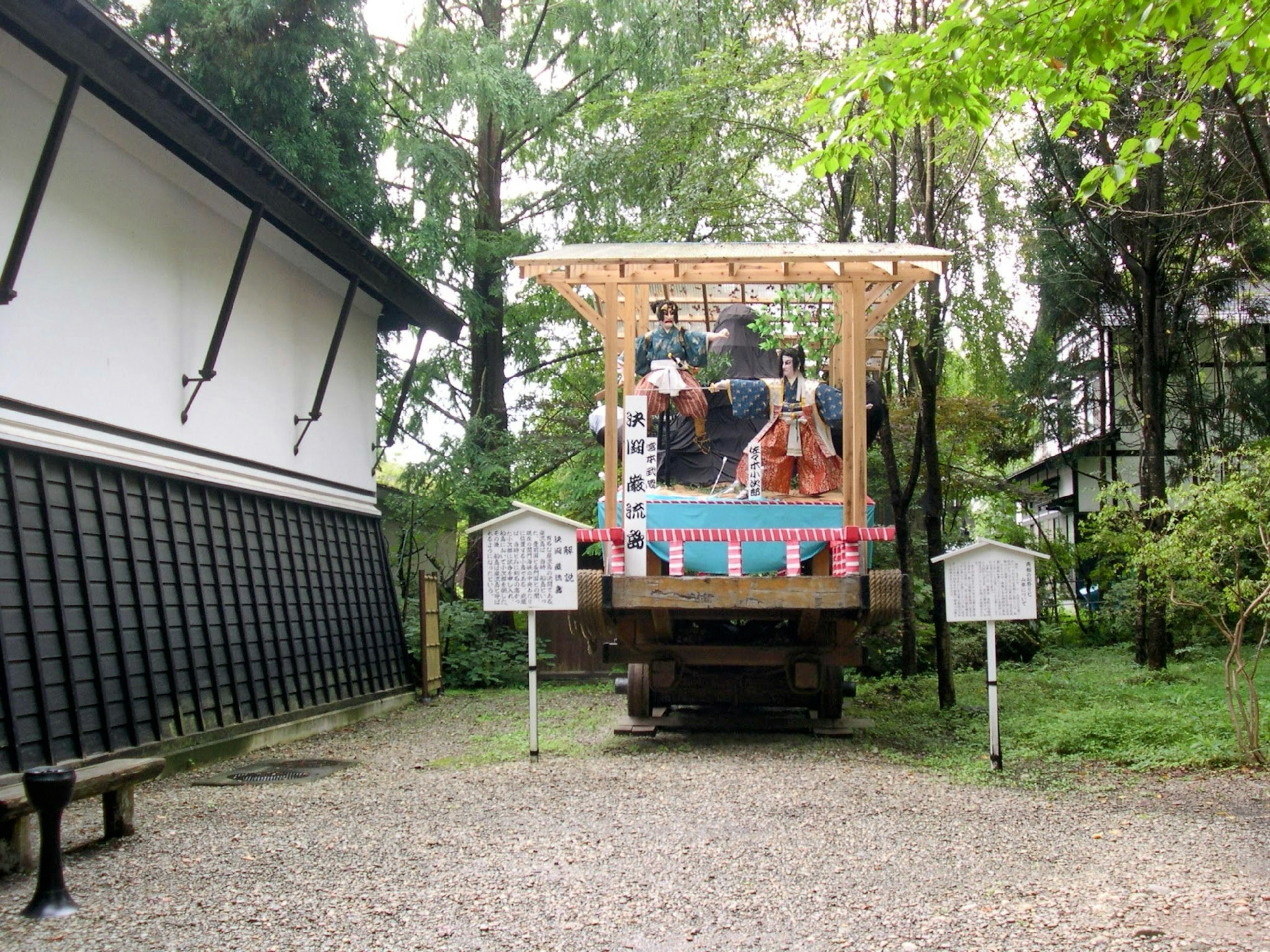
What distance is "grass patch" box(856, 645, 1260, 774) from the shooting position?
8023 mm

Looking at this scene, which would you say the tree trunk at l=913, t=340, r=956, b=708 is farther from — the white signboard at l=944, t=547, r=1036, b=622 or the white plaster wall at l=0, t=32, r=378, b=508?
the white plaster wall at l=0, t=32, r=378, b=508

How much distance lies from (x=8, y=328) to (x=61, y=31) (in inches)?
74.1

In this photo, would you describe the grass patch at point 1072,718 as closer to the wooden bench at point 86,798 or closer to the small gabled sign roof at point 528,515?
the small gabled sign roof at point 528,515

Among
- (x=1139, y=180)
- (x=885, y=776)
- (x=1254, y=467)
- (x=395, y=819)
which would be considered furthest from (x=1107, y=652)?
(x=395, y=819)

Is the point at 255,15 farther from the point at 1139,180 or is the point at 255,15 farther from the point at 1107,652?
the point at 1107,652

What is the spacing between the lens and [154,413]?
888 centimetres

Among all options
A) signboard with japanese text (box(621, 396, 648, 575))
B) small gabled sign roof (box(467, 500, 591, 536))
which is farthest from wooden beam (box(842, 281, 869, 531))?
small gabled sign roof (box(467, 500, 591, 536))

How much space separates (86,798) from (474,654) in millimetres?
10724

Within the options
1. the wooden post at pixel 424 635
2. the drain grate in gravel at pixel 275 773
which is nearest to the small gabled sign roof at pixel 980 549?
the drain grate in gravel at pixel 275 773

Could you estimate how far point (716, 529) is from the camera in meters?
8.25

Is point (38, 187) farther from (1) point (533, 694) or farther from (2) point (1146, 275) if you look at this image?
(2) point (1146, 275)

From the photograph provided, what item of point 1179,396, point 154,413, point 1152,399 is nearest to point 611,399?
point 154,413

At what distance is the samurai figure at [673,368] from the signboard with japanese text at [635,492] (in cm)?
31

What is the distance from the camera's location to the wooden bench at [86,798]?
4832 millimetres
